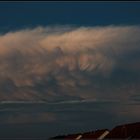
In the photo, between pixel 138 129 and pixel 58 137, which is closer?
pixel 138 129

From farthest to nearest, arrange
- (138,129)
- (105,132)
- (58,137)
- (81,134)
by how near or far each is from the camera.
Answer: (58,137), (81,134), (105,132), (138,129)

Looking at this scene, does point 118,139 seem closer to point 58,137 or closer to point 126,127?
point 126,127

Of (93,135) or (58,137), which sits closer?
(93,135)

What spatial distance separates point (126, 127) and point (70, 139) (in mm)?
28222

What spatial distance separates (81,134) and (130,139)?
27628 mm

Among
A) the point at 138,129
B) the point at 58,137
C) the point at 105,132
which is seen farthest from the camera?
the point at 58,137

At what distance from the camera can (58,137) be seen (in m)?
163

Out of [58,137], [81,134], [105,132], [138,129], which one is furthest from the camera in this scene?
[58,137]

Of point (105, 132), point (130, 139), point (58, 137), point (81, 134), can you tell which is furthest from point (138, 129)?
point (58, 137)

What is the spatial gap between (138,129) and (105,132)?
13.4 m

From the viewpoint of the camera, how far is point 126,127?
12144 cm

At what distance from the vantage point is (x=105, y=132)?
428ft

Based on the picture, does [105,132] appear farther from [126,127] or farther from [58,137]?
[58,137]

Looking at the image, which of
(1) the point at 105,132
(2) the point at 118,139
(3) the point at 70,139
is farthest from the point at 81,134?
(2) the point at 118,139
